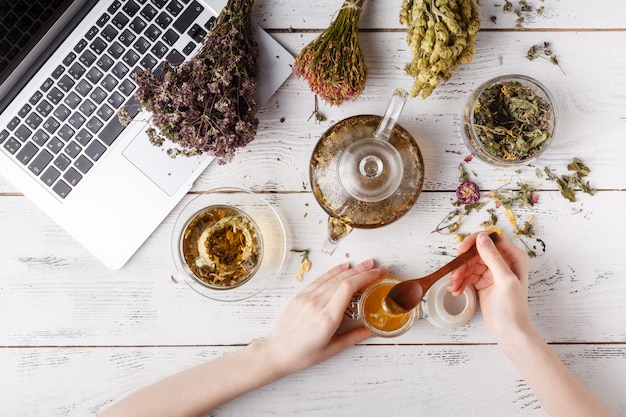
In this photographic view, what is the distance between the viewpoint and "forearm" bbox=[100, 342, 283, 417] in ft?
3.50

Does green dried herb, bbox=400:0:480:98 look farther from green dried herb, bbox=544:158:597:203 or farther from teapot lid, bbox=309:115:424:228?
green dried herb, bbox=544:158:597:203

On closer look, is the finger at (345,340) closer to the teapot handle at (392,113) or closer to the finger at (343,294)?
the finger at (343,294)

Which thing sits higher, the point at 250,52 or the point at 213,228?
the point at 250,52

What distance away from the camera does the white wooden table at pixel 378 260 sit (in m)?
1.12

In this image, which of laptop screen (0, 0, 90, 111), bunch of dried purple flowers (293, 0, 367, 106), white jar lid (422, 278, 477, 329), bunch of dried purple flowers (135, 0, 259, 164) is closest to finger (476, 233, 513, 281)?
white jar lid (422, 278, 477, 329)

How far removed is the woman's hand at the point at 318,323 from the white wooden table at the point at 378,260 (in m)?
0.04

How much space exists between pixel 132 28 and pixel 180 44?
0.10 m

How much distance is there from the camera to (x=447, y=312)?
111cm

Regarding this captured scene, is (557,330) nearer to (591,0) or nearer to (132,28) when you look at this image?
(591,0)

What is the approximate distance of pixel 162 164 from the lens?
42.5 inches

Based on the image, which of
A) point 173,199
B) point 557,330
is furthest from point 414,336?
point 173,199

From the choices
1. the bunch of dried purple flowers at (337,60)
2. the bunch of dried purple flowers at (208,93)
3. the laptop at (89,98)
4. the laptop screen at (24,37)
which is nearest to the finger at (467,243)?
the bunch of dried purple flowers at (337,60)

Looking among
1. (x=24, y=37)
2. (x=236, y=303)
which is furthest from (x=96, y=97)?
(x=236, y=303)

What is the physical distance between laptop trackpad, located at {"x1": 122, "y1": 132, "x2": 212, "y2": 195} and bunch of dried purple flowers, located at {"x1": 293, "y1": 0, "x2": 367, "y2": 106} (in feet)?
0.88
